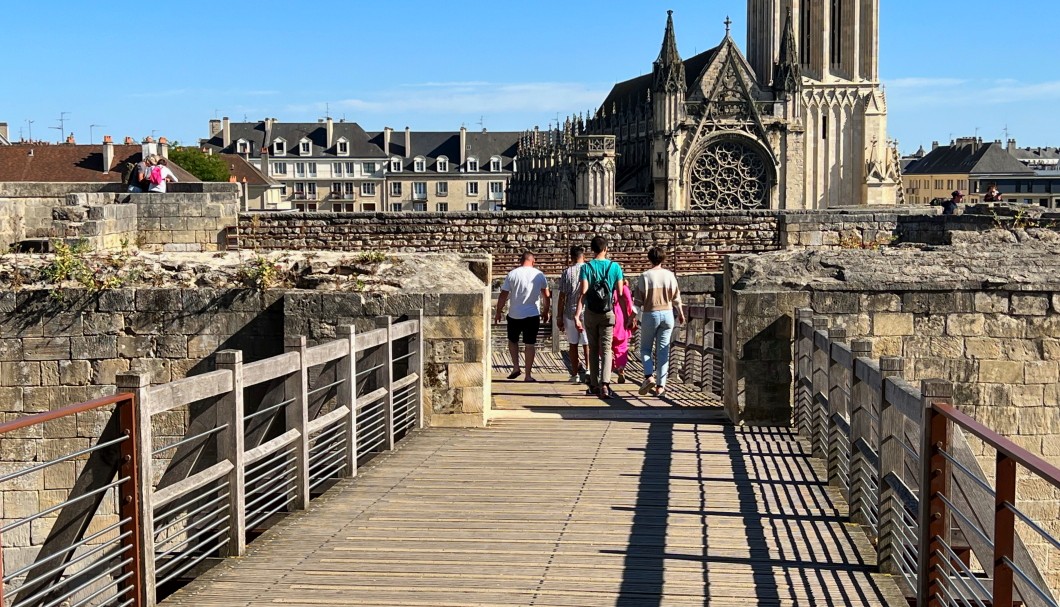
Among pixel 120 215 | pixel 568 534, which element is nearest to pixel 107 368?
pixel 568 534

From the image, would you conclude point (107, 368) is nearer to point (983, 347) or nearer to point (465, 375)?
point (465, 375)

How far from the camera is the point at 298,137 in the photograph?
11775cm

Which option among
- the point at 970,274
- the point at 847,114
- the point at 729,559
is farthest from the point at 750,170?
the point at 729,559

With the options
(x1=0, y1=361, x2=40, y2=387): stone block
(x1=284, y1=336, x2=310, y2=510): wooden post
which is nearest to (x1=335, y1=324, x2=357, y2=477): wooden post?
(x1=284, y1=336, x2=310, y2=510): wooden post

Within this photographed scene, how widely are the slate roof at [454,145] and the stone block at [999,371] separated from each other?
108157mm

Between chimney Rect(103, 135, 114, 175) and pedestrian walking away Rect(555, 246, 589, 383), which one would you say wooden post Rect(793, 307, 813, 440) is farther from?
chimney Rect(103, 135, 114, 175)

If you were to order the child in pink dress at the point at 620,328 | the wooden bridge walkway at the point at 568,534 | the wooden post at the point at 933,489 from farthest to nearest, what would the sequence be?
the child in pink dress at the point at 620,328 → the wooden bridge walkway at the point at 568,534 → the wooden post at the point at 933,489

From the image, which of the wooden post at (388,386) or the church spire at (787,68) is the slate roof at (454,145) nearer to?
the church spire at (787,68)

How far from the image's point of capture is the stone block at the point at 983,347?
36.8ft

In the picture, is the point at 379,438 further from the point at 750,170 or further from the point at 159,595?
the point at 750,170

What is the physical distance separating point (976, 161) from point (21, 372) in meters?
129

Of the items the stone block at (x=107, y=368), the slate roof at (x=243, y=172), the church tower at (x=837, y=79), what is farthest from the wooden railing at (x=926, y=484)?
the slate roof at (x=243, y=172)

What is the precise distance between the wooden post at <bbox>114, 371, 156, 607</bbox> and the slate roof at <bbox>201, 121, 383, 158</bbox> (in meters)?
114

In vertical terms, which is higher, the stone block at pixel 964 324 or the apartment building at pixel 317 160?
the apartment building at pixel 317 160
